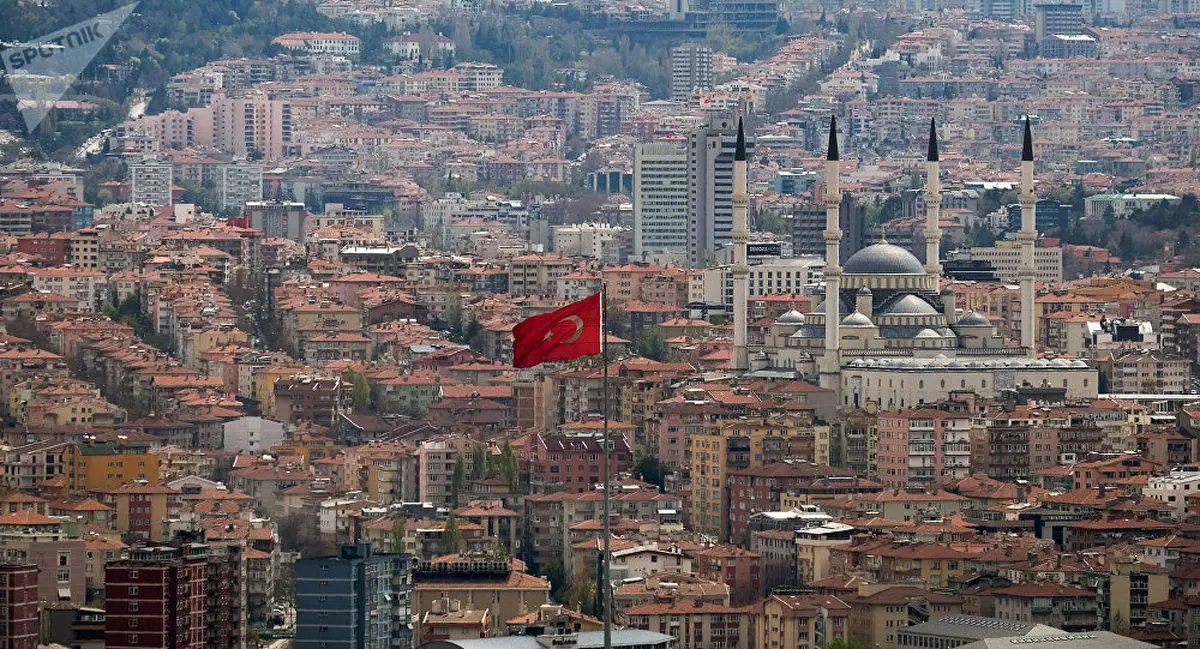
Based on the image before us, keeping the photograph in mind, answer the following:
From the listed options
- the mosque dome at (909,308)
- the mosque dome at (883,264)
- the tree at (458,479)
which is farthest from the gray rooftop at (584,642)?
the mosque dome at (883,264)

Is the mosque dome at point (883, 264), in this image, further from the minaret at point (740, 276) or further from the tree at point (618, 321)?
the tree at point (618, 321)

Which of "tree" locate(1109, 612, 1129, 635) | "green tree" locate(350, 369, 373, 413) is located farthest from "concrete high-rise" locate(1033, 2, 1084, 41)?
"tree" locate(1109, 612, 1129, 635)

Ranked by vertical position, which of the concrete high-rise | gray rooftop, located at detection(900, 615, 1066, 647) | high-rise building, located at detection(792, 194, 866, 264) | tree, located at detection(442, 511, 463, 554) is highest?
the concrete high-rise

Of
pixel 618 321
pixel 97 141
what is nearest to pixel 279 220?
pixel 97 141

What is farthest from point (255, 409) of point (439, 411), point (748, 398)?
point (748, 398)

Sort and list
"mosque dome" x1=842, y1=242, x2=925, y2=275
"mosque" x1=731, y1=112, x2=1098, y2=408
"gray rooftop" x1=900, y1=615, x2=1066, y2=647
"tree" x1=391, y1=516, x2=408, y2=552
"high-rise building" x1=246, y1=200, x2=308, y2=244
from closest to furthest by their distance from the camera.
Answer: "gray rooftop" x1=900, y1=615, x2=1066, y2=647 → "tree" x1=391, y1=516, x2=408, y2=552 → "mosque" x1=731, y1=112, x2=1098, y2=408 → "mosque dome" x1=842, y1=242, x2=925, y2=275 → "high-rise building" x1=246, y1=200, x2=308, y2=244

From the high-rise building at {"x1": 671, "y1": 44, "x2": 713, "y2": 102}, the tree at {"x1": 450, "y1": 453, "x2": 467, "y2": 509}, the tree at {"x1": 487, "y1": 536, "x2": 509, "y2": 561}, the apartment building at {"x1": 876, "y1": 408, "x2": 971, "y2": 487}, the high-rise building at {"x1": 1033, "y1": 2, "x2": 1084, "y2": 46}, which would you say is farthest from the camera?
the high-rise building at {"x1": 1033, "y1": 2, "x2": 1084, "y2": 46}

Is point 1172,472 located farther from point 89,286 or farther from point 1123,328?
point 89,286

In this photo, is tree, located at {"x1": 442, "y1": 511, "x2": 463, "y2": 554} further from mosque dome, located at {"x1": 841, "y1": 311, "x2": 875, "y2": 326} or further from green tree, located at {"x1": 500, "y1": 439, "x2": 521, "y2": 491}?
mosque dome, located at {"x1": 841, "y1": 311, "x2": 875, "y2": 326}
